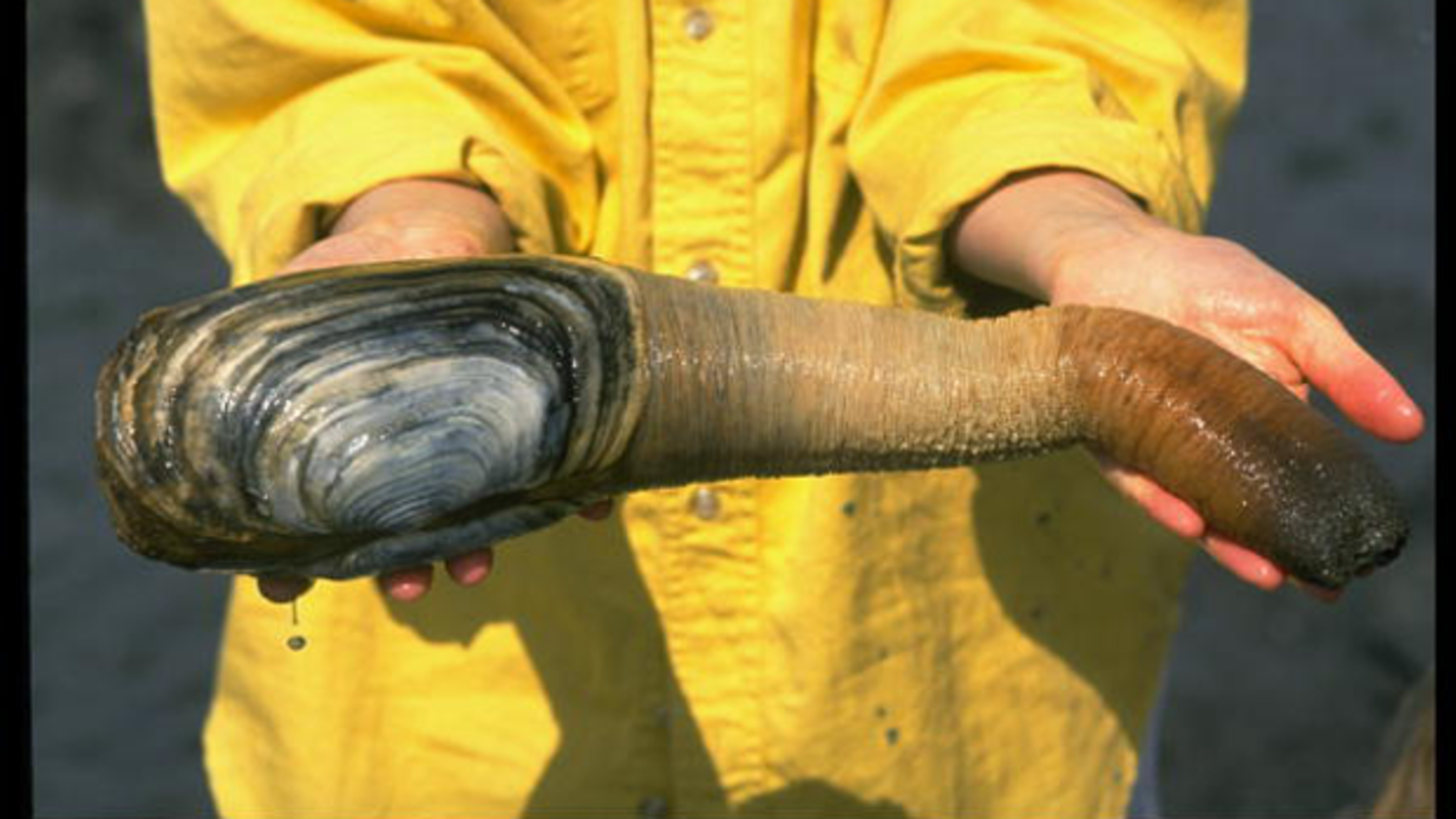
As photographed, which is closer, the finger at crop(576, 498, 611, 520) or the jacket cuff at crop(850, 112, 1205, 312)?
the finger at crop(576, 498, 611, 520)

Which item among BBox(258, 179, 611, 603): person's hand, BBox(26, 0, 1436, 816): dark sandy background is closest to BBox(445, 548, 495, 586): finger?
BBox(258, 179, 611, 603): person's hand

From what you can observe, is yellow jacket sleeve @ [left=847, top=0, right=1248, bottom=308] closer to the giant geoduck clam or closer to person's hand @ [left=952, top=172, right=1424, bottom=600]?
person's hand @ [left=952, top=172, right=1424, bottom=600]

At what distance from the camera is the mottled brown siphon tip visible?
157 centimetres

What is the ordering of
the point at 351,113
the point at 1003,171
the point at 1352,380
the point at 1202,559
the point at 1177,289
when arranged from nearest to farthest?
the point at 1352,380 → the point at 1177,289 → the point at 1003,171 → the point at 351,113 → the point at 1202,559

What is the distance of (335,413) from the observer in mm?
1475

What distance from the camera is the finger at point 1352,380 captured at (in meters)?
1.57

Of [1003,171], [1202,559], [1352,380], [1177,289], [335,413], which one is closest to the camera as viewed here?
[335,413]

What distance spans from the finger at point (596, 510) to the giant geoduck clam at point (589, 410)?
0.03 meters

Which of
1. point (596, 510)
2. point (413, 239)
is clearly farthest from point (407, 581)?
point (413, 239)

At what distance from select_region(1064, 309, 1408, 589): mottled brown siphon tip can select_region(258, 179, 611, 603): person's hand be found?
1.69ft

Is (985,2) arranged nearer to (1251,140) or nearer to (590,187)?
(590,187)

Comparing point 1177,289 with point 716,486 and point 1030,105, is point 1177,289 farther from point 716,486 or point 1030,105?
point 716,486

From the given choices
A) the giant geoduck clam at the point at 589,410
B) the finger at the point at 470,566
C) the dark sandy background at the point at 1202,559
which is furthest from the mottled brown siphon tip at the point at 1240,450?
the dark sandy background at the point at 1202,559

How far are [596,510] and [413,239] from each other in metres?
0.32
